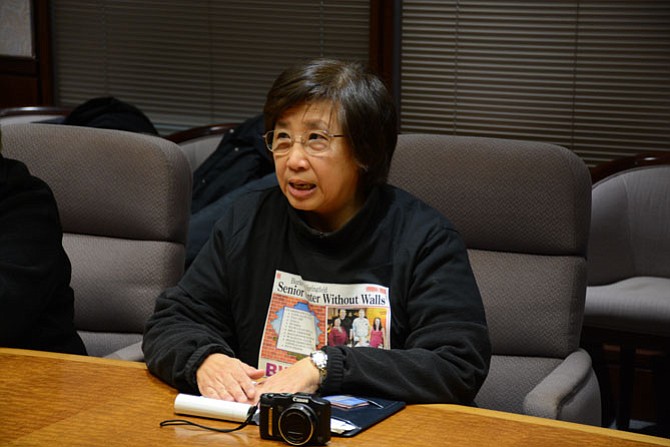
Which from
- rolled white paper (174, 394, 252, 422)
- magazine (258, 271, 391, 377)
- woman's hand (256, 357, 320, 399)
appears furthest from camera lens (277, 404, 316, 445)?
magazine (258, 271, 391, 377)

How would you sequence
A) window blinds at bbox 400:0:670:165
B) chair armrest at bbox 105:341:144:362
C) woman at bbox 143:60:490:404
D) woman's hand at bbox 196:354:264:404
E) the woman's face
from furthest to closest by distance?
window blinds at bbox 400:0:670:165 < chair armrest at bbox 105:341:144:362 < the woman's face < woman at bbox 143:60:490:404 < woman's hand at bbox 196:354:264:404

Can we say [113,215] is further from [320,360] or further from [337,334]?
[320,360]

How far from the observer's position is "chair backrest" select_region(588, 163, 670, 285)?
3430 mm

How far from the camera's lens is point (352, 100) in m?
1.93

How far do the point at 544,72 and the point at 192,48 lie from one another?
5.19 ft

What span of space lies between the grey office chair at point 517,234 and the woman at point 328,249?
35 cm

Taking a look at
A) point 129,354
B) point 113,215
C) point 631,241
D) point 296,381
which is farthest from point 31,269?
point 631,241

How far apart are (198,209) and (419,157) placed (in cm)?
160

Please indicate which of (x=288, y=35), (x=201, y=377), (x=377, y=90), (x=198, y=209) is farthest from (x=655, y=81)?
(x=201, y=377)

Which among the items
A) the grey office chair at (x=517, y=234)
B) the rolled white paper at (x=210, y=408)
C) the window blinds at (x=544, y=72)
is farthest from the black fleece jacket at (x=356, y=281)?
the window blinds at (x=544, y=72)

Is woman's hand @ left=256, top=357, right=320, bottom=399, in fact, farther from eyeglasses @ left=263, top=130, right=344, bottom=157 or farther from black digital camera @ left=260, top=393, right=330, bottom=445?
eyeglasses @ left=263, top=130, right=344, bottom=157

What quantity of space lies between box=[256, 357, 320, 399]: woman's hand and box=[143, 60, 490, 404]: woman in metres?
0.11

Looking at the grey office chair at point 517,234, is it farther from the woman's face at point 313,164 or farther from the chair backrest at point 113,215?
the chair backrest at point 113,215

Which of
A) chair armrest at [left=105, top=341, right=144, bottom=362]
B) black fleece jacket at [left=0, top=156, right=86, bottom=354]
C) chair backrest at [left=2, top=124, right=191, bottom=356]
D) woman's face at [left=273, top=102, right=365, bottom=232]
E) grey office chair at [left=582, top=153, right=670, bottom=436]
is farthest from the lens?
grey office chair at [left=582, top=153, right=670, bottom=436]
